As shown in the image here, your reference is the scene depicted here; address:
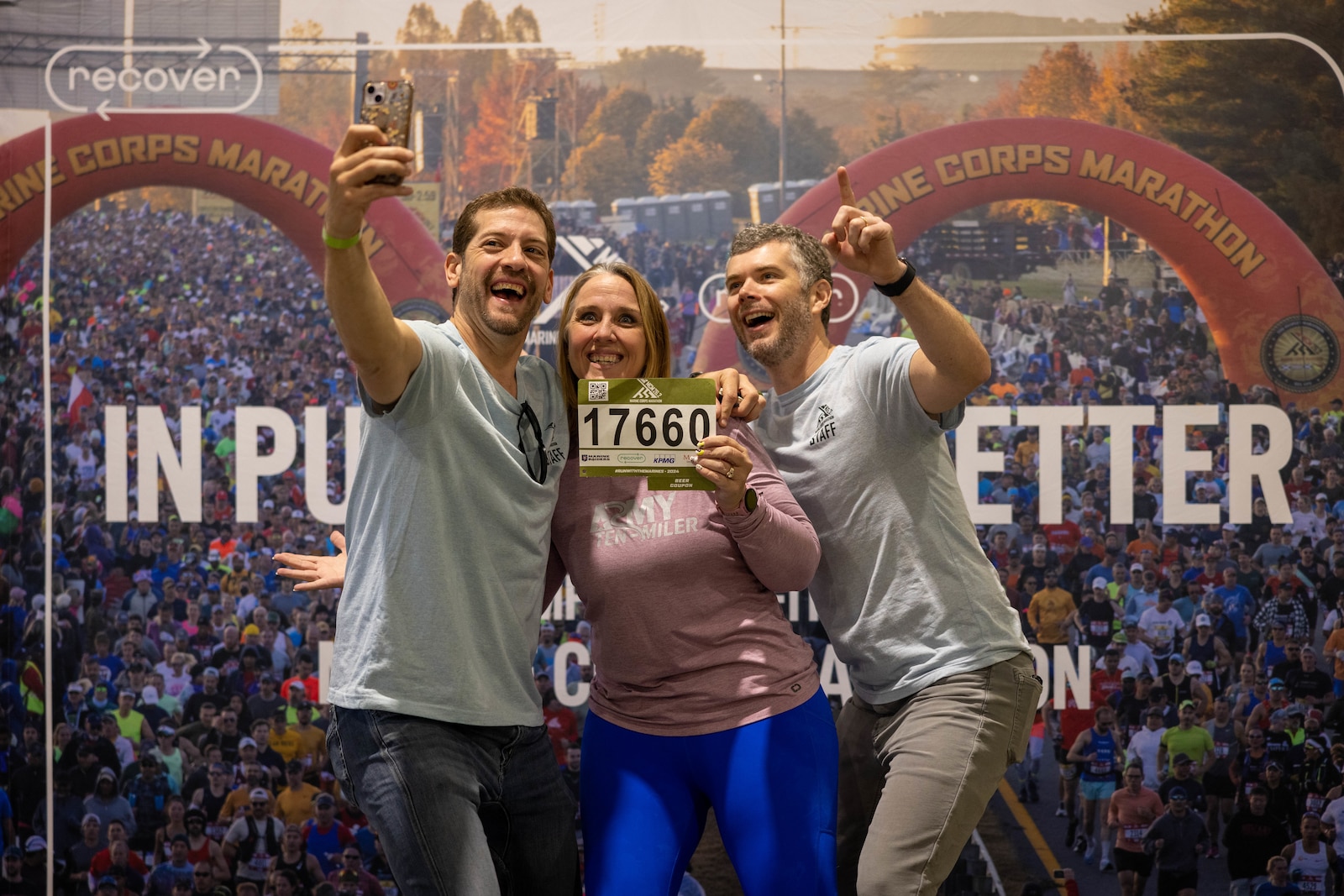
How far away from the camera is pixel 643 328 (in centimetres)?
241

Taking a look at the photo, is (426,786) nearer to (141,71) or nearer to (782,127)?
(782,127)

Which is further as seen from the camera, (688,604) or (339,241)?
(688,604)

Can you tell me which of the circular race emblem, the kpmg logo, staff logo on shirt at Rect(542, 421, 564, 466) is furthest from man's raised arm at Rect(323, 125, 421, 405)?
the circular race emblem

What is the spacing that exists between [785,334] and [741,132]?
5.75ft

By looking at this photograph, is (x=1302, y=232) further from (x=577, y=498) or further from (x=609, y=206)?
(x=577, y=498)

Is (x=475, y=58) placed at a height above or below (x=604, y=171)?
above

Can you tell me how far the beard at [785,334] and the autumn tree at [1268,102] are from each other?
7.61 ft

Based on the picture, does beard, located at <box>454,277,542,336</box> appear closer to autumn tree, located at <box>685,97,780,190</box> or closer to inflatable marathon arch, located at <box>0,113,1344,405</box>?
inflatable marathon arch, located at <box>0,113,1344,405</box>

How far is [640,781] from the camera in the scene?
221cm

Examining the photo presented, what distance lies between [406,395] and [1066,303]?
2.93 m

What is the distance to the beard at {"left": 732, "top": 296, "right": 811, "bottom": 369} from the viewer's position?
100 inches

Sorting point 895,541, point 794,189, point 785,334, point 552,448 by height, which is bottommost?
point 895,541

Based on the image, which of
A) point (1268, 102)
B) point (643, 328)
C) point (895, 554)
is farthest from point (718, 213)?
point (1268, 102)

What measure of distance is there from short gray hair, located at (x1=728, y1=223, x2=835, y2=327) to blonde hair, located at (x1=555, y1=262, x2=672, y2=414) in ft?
1.03
